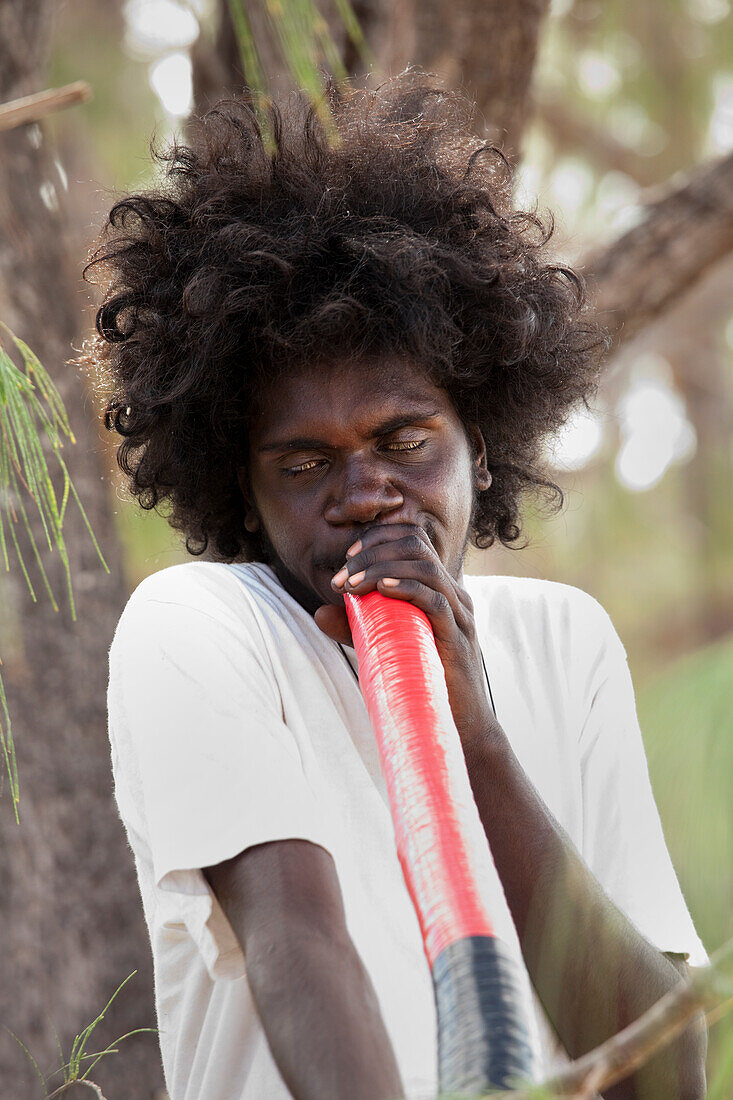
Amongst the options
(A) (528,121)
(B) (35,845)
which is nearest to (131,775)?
(B) (35,845)

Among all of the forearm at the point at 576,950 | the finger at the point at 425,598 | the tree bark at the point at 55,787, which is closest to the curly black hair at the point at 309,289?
the finger at the point at 425,598

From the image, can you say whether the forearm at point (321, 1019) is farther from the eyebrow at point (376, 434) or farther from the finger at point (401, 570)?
the eyebrow at point (376, 434)

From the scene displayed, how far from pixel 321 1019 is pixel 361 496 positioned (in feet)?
2.42

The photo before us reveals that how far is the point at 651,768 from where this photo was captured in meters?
1.09

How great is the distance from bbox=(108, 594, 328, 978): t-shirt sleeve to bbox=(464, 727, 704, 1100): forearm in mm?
332

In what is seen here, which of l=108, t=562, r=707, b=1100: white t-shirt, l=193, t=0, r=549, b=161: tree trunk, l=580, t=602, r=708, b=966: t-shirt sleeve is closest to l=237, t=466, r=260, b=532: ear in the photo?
l=108, t=562, r=707, b=1100: white t-shirt

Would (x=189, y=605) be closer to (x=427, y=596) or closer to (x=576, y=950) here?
(x=427, y=596)

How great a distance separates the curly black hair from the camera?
1798 millimetres

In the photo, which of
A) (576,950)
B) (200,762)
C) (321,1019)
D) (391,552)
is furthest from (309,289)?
(321,1019)

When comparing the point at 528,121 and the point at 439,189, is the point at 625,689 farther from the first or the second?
the point at 528,121

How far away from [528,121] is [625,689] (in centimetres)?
160

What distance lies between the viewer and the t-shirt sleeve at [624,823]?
170 cm

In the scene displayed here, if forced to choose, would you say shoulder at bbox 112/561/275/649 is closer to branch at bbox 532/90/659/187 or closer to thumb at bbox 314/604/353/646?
thumb at bbox 314/604/353/646

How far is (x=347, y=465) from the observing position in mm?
1692
